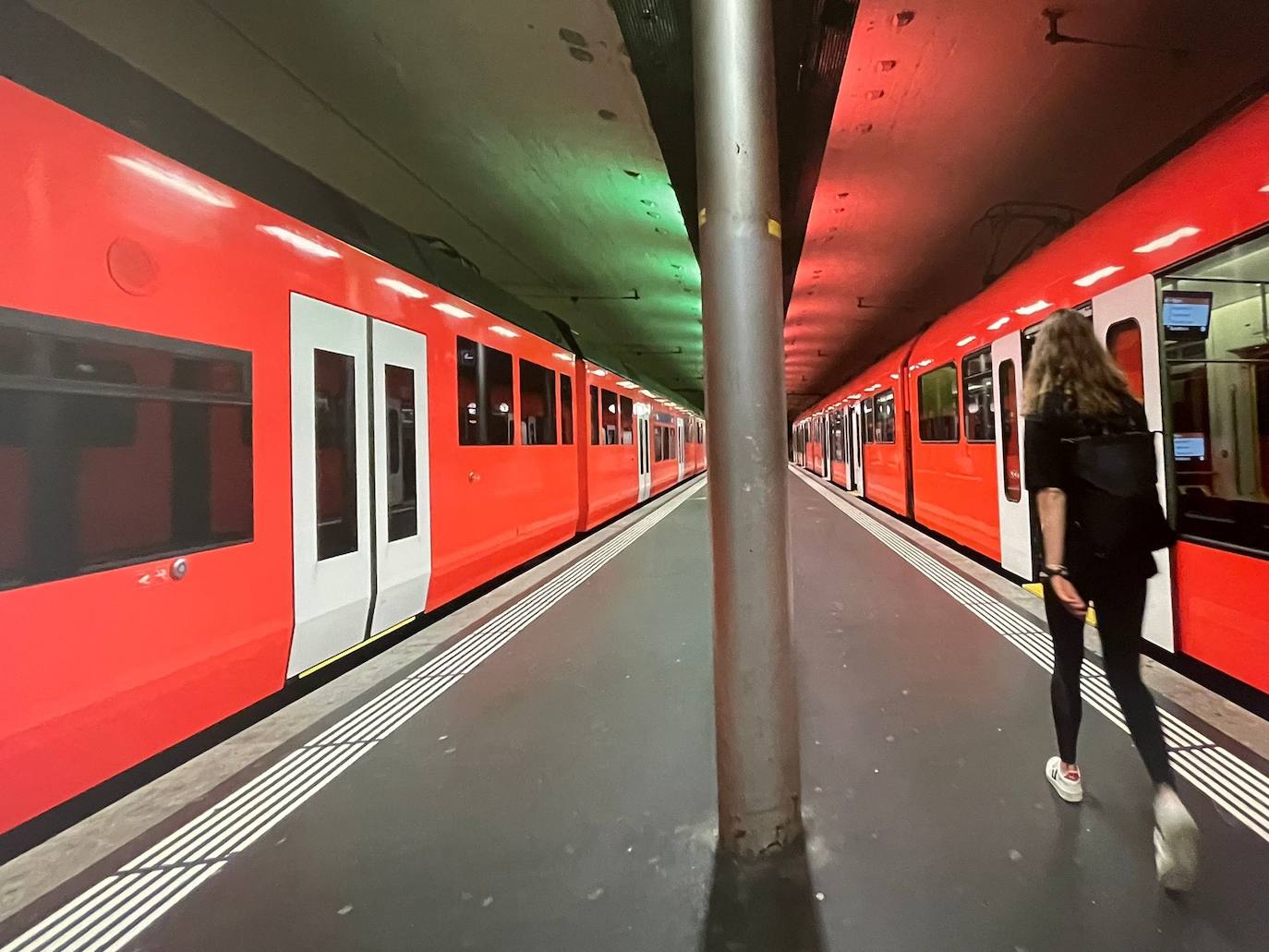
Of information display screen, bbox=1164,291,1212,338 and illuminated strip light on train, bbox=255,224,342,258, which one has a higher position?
illuminated strip light on train, bbox=255,224,342,258

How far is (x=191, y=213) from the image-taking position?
93.4 inches

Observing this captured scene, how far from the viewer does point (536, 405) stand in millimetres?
6172

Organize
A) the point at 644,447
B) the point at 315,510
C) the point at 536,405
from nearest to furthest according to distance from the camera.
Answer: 1. the point at 315,510
2. the point at 536,405
3. the point at 644,447

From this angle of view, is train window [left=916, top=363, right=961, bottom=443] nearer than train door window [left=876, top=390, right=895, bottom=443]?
Yes

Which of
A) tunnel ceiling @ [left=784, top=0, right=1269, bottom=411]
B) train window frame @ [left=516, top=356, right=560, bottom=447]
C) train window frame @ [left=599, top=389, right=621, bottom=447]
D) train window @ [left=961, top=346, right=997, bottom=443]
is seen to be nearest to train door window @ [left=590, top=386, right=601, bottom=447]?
train window frame @ [left=599, top=389, right=621, bottom=447]

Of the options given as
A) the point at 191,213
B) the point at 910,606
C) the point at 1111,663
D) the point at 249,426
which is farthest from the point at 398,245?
the point at 910,606

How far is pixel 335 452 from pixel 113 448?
3.65 ft

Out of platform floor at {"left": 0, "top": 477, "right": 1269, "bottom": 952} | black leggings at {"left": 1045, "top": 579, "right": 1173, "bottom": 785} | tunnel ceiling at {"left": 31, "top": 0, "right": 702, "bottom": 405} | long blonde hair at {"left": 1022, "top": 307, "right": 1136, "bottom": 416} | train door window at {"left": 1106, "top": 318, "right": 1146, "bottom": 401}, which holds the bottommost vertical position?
platform floor at {"left": 0, "top": 477, "right": 1269, "bottom": 952}

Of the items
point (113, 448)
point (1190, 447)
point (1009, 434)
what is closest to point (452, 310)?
point (113, 448)

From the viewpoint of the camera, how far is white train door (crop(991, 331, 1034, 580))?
4633 millimetres

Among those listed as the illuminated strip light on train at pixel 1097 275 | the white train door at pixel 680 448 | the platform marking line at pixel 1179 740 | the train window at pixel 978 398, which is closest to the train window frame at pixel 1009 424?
the train window at pixel 978 398

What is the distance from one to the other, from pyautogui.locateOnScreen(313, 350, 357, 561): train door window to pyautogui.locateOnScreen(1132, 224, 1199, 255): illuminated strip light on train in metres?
4.36

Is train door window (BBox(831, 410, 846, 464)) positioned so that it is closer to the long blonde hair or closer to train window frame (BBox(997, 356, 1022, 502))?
train window frame (BBox(997, 356, 1022, 502))

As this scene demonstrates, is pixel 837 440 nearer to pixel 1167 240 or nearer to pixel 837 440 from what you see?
pixel 837 440
